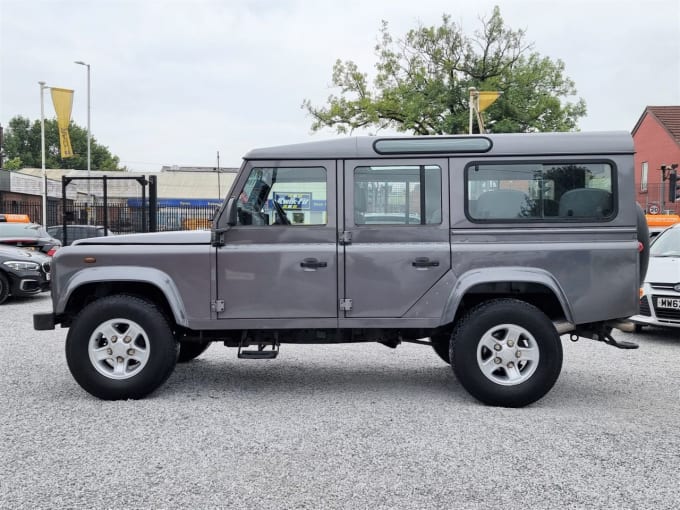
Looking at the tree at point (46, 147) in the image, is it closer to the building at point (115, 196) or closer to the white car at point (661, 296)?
the building at point (115, 196)

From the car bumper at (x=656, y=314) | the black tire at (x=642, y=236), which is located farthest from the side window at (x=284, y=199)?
the car bumper at (x=656, y=314)

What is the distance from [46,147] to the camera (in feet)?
312

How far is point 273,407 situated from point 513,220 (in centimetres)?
244

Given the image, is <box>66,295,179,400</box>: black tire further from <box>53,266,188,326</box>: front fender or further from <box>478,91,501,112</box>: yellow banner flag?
<box>478,91,501,112</box>: yellow banner flag

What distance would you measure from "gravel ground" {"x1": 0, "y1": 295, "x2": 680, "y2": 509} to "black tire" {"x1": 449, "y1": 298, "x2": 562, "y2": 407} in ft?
0.56

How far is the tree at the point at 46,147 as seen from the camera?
95.4 metres

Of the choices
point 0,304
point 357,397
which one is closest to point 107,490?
point 357,397

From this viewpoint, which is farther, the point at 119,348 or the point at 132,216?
the point at 132,216

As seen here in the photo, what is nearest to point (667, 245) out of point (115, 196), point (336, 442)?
point (336, 442)

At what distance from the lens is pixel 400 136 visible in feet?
16.8

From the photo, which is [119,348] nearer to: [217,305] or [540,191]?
[217,305]

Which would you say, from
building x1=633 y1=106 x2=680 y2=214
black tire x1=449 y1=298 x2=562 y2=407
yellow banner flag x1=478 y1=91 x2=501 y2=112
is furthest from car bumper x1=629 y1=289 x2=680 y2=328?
building x1=633 y1=106 x2=680 y2=214

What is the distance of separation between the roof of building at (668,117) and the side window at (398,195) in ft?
113

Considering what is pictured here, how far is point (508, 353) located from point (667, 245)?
5553mm
